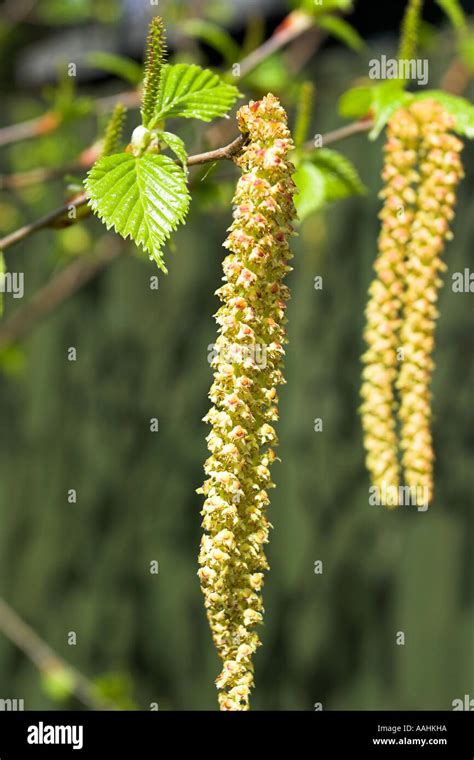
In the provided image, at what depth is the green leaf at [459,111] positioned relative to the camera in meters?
1.00

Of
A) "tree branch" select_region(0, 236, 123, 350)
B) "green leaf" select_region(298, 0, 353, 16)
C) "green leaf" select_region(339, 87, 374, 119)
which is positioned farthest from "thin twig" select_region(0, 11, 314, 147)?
"tree branch" select_region(0, 236, 123, 350)

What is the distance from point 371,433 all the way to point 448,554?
1.57 metres

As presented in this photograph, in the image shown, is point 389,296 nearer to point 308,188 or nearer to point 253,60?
point 308,188

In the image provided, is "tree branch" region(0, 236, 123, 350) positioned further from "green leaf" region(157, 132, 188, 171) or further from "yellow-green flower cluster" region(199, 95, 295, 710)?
"yellow-green flower cluster" region(199, 95, 295, 710)

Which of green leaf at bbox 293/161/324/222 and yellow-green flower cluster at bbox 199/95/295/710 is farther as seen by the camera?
green leaf at bbox 293/161/324/222

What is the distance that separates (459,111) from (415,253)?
0.17m

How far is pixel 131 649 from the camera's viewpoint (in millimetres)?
3084

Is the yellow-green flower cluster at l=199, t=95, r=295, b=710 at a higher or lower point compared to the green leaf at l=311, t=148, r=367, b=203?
lower

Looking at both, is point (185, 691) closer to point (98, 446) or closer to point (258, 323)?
point (98, 446)

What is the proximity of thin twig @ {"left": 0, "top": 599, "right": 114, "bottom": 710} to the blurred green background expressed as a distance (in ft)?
0.25

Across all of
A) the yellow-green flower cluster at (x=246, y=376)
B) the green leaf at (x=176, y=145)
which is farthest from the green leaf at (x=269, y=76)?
the yellow-green flower cluster at (x=246, y=376)

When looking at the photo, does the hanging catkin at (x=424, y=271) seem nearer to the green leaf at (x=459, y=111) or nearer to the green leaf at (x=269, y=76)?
the green leaf at (x=459, y=111)

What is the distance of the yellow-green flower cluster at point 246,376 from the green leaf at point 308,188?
469 millimetres

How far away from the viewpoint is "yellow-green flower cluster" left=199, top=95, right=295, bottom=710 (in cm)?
70
